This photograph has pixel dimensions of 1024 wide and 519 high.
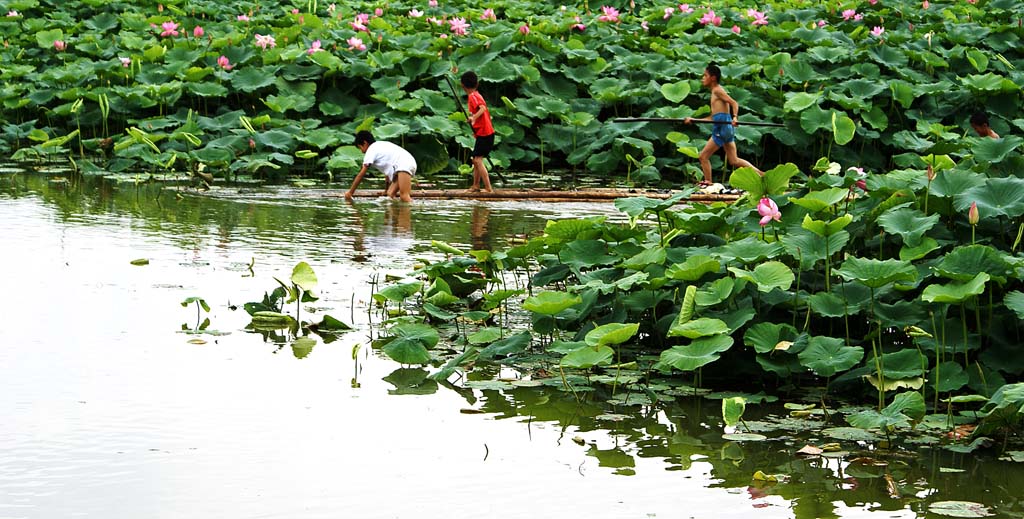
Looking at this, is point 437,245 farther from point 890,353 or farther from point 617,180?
point 617,180

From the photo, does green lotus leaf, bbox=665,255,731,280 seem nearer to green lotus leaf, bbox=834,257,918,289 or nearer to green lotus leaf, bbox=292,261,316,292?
green lotus leaf, bbox=834,257,918,289

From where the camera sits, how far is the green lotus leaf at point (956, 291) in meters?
4.30

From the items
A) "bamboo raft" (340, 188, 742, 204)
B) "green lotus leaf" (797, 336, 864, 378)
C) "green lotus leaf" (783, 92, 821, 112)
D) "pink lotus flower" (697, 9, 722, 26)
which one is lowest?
"green lotus leaf" (797, 336, 864, 378)

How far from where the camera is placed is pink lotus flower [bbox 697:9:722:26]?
624 inches

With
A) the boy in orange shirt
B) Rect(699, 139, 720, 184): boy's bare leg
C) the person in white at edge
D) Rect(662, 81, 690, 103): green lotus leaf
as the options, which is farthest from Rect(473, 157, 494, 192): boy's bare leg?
Rect(662, 81, 690, 103): green lotus leaf

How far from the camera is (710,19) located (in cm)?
1588

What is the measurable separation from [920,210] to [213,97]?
972cm

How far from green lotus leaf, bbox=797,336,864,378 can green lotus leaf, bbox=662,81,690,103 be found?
8.87 m

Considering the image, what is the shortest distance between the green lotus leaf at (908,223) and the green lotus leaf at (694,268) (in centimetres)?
70

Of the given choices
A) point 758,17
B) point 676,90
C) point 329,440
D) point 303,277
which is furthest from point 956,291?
point 758,17

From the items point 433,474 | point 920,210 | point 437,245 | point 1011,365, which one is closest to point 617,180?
point 437,245

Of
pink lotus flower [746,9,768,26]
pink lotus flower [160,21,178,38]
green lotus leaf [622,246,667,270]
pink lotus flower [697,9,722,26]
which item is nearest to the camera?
green lotus leaf [622,246,667,270]

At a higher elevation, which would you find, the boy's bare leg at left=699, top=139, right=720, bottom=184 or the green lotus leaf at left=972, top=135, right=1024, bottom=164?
the green lotus leaf at left=972, top=135, right=1024, bottom=164

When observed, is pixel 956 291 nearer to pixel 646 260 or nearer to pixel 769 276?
pixel 769 276
